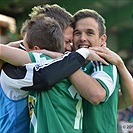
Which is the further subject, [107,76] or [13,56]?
[107,76]

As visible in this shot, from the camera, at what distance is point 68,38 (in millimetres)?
2129

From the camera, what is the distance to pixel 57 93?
6.04 feet

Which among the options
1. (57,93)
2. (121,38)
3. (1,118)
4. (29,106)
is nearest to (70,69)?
(57,93)

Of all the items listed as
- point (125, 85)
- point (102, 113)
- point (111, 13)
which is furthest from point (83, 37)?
point (111, 13)

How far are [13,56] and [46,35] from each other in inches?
8.0

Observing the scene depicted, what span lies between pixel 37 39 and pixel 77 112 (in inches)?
16.2

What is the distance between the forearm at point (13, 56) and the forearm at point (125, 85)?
0.53 metres

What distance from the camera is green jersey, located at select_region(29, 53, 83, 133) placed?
5.90 ft

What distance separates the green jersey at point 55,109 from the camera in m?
1.80

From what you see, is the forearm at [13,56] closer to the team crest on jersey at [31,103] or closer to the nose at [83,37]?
the team crest on jersey at [31,103]

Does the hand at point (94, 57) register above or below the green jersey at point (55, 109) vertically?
above

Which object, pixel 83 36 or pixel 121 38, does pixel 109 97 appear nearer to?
pixel 83 36

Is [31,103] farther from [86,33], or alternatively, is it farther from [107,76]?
[86,33]

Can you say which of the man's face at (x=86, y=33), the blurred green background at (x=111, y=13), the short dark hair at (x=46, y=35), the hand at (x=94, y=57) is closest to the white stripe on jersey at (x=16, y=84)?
the short dark hair at (x=46, y=35)
